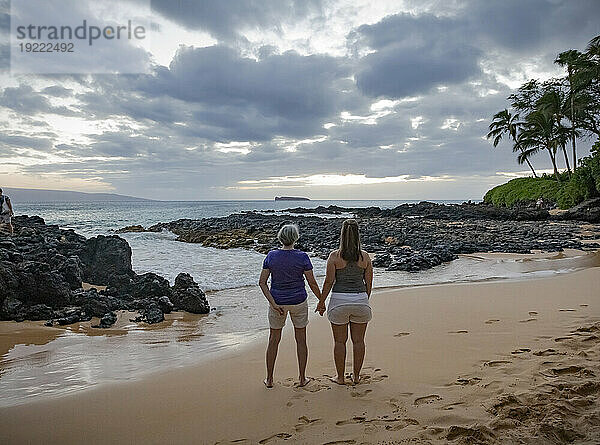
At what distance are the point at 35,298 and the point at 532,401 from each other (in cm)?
795

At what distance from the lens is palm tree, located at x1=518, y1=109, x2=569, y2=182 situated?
41.6m

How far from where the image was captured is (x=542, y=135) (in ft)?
146

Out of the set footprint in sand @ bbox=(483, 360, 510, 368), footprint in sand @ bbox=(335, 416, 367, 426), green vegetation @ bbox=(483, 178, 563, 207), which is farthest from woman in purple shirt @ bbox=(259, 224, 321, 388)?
green vegetation @ bbox=(483, 178, 563, 207)

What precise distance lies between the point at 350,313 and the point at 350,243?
692mm

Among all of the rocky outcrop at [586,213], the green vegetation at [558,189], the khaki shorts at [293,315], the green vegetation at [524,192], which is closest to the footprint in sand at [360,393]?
the khaki shorts at [293,315]

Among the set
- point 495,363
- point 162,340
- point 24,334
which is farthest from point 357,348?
point 24,334

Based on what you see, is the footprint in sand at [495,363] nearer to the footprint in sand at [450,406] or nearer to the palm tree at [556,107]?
the footprint in sand at [450,406]

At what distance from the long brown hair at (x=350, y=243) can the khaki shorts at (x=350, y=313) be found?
0.47m

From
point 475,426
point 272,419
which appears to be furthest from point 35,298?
point 475,426

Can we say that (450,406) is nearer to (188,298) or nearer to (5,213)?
(188,298)

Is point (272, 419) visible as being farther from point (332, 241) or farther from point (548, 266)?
point (332, 241)

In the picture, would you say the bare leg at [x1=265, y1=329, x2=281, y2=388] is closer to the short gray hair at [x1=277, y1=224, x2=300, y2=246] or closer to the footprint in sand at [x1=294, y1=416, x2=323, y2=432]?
the footprint in sand at [x1=294, y1=416, x2=323, y2=432]

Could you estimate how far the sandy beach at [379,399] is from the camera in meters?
3.31

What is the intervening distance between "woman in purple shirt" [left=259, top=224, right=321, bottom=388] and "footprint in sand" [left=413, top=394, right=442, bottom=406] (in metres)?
1.14
